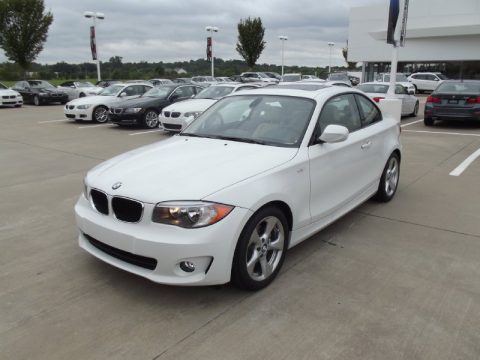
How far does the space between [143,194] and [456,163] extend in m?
7.26

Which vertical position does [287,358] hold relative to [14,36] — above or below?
below

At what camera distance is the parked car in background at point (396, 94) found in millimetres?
14484

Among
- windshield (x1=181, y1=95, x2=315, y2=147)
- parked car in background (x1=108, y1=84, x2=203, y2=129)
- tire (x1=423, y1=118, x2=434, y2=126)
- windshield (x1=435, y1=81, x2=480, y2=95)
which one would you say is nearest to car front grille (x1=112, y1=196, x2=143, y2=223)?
windshield (x1=181, y1=95, x2=315, y2=147)

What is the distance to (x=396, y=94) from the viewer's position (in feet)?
51.7

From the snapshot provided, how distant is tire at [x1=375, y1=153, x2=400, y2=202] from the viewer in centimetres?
564

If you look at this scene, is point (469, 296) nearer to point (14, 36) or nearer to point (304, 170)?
point (304, 170)

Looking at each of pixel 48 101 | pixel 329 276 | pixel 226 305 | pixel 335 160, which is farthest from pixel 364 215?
pixel 48 101

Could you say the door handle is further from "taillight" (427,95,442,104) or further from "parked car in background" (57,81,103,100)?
"parked car in background" (57,81,103,100)

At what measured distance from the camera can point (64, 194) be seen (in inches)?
248

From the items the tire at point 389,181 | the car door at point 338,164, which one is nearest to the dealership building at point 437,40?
the tire at point 389,181

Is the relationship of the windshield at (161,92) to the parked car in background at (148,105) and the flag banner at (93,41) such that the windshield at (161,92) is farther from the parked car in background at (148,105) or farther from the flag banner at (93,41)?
the flag banner at (93,41)

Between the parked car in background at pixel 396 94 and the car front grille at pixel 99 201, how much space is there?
1232 cm

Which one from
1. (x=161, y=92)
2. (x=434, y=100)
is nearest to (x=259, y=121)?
(x=161, y=92)

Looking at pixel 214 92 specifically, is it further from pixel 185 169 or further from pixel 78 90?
pixel 78 90
